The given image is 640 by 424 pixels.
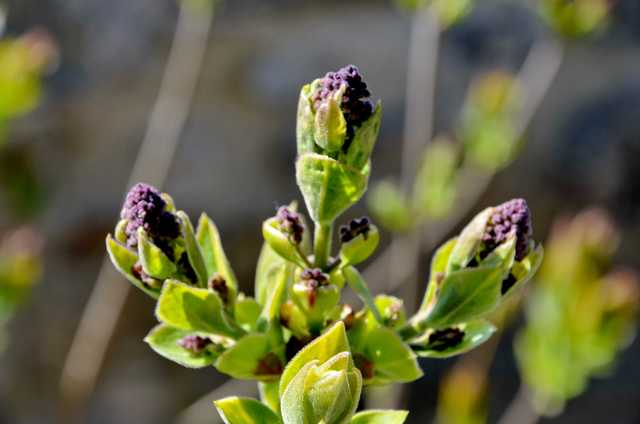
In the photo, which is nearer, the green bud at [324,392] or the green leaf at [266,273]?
the green bud at [324,392]

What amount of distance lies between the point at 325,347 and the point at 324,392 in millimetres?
24

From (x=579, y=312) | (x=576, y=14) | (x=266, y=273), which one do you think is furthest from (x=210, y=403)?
(x=266, y=273)

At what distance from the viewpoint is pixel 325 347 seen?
1.45ft

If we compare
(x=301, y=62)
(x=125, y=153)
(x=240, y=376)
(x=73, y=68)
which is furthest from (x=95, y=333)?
(x=240, y=376)

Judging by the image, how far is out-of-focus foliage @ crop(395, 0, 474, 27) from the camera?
1.45 metres

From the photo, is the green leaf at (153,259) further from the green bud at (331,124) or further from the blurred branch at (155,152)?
the blurred branch at (155,152)

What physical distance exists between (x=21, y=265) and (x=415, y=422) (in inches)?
40.9

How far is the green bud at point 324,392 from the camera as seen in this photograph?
43 cm

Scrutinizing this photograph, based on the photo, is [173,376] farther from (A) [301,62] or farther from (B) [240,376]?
(B) [240,376]

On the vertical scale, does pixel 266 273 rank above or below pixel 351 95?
below

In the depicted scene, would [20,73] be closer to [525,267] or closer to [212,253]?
[212,253]

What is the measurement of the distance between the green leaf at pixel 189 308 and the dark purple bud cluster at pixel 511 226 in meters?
0.17

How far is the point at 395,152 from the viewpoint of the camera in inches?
74.2

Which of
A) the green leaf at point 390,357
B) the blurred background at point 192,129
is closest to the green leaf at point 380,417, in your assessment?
the green leaf at point 390,357
